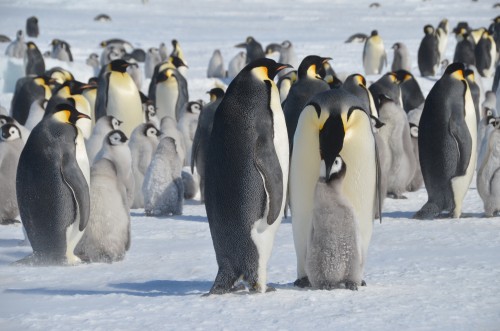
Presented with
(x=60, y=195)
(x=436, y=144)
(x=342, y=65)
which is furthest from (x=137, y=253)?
(x=342, y=65)

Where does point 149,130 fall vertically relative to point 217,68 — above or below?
below

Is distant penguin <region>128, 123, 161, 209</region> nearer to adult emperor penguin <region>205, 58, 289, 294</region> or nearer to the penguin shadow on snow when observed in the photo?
the penguin shadow on snow

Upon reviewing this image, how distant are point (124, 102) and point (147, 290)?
6.84 meters

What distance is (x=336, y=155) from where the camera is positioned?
4250mm

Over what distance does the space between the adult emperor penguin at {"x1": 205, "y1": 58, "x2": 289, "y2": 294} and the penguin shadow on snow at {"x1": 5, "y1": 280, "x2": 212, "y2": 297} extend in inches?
10.0

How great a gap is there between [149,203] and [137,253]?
1.94 metres

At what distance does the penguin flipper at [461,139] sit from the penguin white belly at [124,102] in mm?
5082

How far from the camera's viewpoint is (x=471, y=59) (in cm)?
2100

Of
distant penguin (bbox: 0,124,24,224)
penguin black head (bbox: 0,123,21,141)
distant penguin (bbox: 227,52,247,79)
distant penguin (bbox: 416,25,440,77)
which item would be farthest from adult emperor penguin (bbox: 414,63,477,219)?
distant penguin (bbox: 227,52,247,79)

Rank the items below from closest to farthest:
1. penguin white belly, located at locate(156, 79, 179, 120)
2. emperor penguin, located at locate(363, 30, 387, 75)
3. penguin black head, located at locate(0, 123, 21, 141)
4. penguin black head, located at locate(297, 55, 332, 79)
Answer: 1. penguin black head, located at locate(0, 123, 21, 141)
2. penguin black head, located at locate(297, 55, 332, 79)
3. penguin white belly, located at locate(156, 79, 179, 120)
4. emperor penguin, located at locate(363, 30, 387, 75)

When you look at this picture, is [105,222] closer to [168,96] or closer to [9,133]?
[9,133]

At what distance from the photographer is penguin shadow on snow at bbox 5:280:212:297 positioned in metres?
4.27

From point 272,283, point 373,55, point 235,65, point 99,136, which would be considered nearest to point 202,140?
point 99,136

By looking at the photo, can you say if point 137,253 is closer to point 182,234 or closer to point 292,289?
point 182,234
